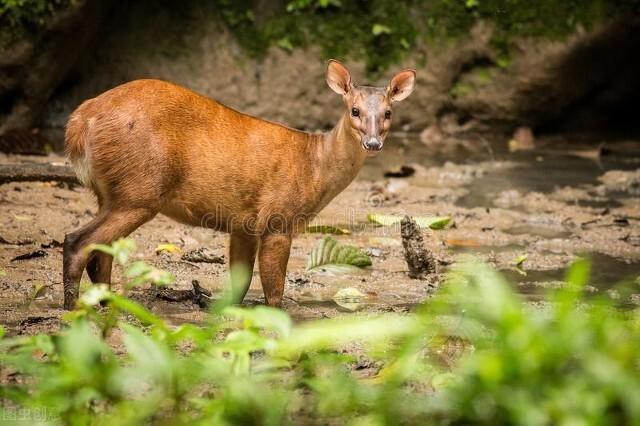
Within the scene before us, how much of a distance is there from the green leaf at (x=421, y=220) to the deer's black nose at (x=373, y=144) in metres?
1.90

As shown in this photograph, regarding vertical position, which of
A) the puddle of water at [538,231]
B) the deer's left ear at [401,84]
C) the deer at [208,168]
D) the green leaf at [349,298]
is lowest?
the green leaf at [349,298]

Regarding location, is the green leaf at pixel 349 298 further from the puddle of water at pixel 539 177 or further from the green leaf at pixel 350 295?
the puddle of water at pixel 539 177

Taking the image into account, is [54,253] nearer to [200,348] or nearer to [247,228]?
[247,228]

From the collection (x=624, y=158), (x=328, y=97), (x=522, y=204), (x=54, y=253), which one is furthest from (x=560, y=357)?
(x=328, y=97)

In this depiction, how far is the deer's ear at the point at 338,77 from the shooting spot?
6.45 m

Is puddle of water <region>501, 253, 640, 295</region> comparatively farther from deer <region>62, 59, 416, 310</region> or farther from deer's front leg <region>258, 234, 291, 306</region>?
deer's front leg <region>258, 234, 291, 306</region>

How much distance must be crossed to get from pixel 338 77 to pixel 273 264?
151 cm

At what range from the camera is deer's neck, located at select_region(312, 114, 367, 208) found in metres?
6.11

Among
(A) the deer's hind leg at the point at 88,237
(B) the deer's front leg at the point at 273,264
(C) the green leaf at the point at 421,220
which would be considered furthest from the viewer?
(C) the green leaf at the point at 421,220

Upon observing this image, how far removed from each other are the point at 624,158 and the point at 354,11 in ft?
13.5

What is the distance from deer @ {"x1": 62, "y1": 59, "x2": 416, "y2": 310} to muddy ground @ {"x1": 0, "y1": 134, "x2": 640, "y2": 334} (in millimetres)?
308

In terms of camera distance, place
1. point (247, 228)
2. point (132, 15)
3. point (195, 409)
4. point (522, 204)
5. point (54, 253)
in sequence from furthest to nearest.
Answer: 1. point (132, 15)
2. point (522, 204)
3. point (54, 253)
4. point (247, 228)
5. point (195, 409)

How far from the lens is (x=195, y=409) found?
3.63m

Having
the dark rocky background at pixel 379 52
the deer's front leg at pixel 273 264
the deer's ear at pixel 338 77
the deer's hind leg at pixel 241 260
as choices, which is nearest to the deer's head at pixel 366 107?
the deer's ear at pixel 338 77
